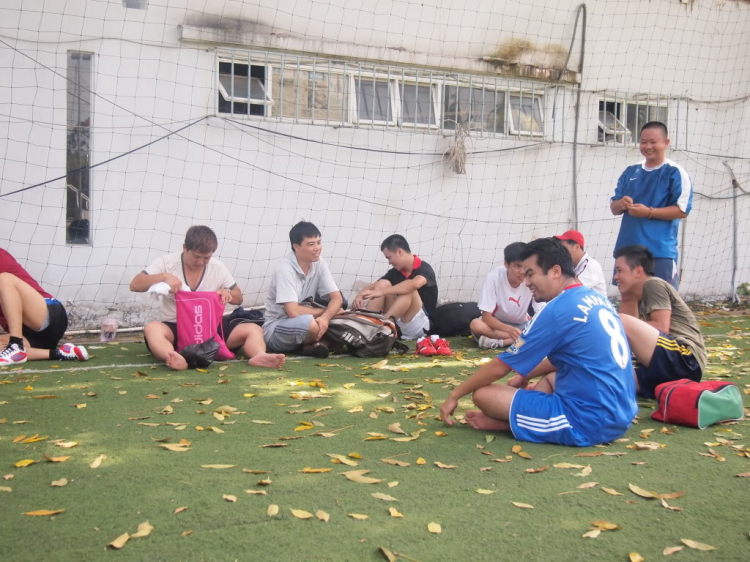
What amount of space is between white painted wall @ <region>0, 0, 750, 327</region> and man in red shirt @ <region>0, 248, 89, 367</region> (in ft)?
4.30

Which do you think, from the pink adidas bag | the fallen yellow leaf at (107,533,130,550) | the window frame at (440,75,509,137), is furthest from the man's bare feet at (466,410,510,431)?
the window frame at (440,75,509,137)

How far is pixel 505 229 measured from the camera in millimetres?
8867

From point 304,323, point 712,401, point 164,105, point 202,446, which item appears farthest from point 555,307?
point 164,105

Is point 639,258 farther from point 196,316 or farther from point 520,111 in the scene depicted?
point 520,111

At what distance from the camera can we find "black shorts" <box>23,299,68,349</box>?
18.4 ft

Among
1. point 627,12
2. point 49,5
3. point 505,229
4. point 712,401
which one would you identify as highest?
point 627,12

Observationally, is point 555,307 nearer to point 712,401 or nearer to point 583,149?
point 712,401

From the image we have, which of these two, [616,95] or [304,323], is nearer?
[304,323]

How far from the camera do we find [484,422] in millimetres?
3602

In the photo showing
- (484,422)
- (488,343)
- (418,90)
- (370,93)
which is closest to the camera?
(484,422)

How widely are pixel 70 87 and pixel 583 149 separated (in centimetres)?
609

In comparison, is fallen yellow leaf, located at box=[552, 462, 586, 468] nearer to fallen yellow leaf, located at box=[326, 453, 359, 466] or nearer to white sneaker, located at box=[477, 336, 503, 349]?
fallen yellow leaf, located at box=[326, 453, 359, 466]

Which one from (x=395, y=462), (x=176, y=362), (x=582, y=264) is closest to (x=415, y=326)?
(x=582, y=264)

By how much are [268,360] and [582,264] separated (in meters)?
2.65
